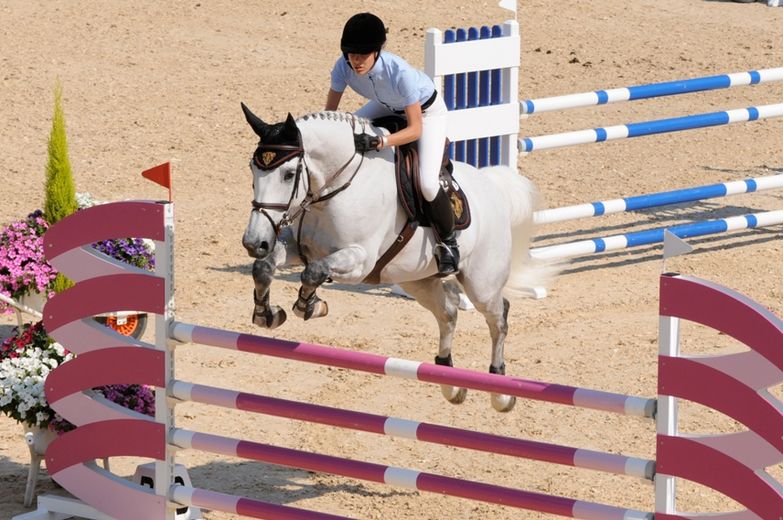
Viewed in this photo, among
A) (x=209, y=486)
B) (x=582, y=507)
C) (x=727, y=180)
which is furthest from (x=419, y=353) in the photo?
(x=727, y=180)

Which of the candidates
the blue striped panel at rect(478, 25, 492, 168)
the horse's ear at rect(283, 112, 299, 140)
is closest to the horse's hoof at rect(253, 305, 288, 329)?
the horse's ear at rect(283, 112, 299, 140)

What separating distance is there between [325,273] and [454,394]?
1487 mm

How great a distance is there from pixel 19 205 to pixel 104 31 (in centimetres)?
434

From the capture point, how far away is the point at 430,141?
6688 millimetres

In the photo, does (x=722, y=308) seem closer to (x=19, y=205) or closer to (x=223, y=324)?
(x=223, y=324)

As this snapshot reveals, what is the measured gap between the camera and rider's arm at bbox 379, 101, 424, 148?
6.45m

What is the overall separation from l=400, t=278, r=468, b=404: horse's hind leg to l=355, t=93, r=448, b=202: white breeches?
29.5 inches

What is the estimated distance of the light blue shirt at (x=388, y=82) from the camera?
6457mm

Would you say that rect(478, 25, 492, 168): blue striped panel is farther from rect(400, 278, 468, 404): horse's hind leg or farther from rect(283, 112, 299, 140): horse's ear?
rect(283, 112, 299, 140): horse's ear

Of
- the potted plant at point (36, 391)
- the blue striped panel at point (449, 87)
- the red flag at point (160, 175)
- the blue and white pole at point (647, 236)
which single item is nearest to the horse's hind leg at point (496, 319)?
the potted plant at point (36, 391)

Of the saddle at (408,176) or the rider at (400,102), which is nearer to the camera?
the rider at (400,102)

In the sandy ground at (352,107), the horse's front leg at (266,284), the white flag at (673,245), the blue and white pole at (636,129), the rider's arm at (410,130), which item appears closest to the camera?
the white flag at (673,245)

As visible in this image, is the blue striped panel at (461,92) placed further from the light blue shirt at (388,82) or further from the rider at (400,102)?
the light blue shirt at (388,82)

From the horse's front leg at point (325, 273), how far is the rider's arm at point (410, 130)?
486 mm
